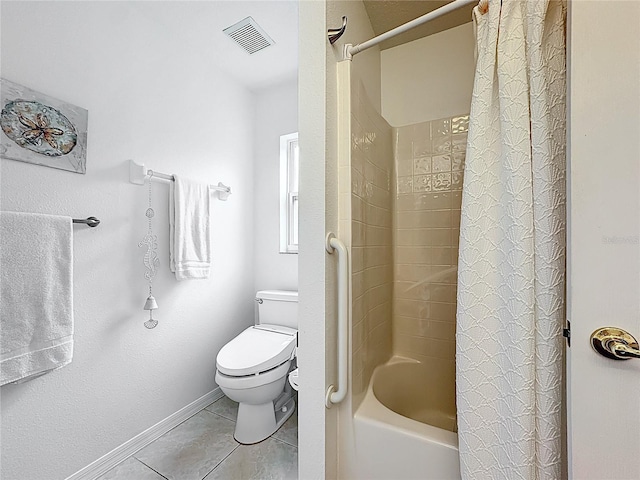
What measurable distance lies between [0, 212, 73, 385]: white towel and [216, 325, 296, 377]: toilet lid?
0.67 m

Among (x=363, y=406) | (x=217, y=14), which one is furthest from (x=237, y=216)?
(x=363, y=406)

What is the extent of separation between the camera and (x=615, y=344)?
1.86 feet

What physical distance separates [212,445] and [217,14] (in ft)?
7.71

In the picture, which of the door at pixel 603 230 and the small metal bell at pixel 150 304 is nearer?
the door at pixel 603 230

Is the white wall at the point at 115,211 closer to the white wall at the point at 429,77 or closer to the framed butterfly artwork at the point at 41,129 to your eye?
the framed butterfly artwork at the point at 41,129

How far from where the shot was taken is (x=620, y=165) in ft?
1.89

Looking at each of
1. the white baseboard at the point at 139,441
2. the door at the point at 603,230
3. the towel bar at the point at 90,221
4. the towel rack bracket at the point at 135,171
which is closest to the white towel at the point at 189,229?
the towel rack bracket at the point at 135,171

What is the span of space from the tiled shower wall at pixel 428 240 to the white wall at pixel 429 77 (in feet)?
0.22

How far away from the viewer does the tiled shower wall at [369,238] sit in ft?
3.49

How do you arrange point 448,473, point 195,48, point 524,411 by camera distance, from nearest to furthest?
point 524,411 < point 448,473 < point 195,48

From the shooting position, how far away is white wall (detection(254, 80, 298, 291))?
7.17ft

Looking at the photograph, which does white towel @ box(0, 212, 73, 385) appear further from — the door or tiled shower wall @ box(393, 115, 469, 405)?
the door

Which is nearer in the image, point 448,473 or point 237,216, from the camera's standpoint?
point 448,473

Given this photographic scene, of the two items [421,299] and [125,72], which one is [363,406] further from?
[125,72]
